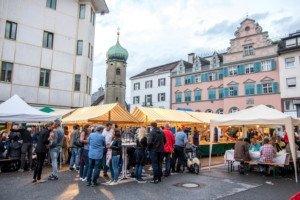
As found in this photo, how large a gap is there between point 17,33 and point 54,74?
4334 millimetres

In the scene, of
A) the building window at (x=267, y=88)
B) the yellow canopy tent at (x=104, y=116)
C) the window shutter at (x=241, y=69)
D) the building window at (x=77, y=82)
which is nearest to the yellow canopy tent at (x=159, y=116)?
the yellow canopy tent at (x=104, y=116)

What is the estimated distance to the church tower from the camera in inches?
2223

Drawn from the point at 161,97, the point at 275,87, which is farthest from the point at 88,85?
the point at 161,97

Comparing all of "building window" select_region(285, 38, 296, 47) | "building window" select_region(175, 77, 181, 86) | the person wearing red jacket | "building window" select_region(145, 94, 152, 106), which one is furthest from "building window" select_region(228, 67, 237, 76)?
the person wearing red jacket

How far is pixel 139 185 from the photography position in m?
10.3

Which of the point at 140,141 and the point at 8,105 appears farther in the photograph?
the point at 8,105

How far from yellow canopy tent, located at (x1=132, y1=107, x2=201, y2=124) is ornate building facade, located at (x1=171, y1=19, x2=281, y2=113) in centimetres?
2253

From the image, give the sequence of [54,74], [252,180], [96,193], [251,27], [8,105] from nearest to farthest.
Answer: [96,193], [252,180], [8,105], [54,74], [251,27]

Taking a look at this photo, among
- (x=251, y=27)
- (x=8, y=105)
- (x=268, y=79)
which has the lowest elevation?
(x=8, y=105)

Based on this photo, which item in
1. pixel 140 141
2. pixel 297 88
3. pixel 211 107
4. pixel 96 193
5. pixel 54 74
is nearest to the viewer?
pixel 96 193

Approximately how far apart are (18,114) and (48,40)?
1306 cm

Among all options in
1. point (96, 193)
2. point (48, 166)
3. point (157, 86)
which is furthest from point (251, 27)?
point (96, 193)

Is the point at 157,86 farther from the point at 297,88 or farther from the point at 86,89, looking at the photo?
the point at 86,89

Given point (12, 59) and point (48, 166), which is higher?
point (12, 59)
